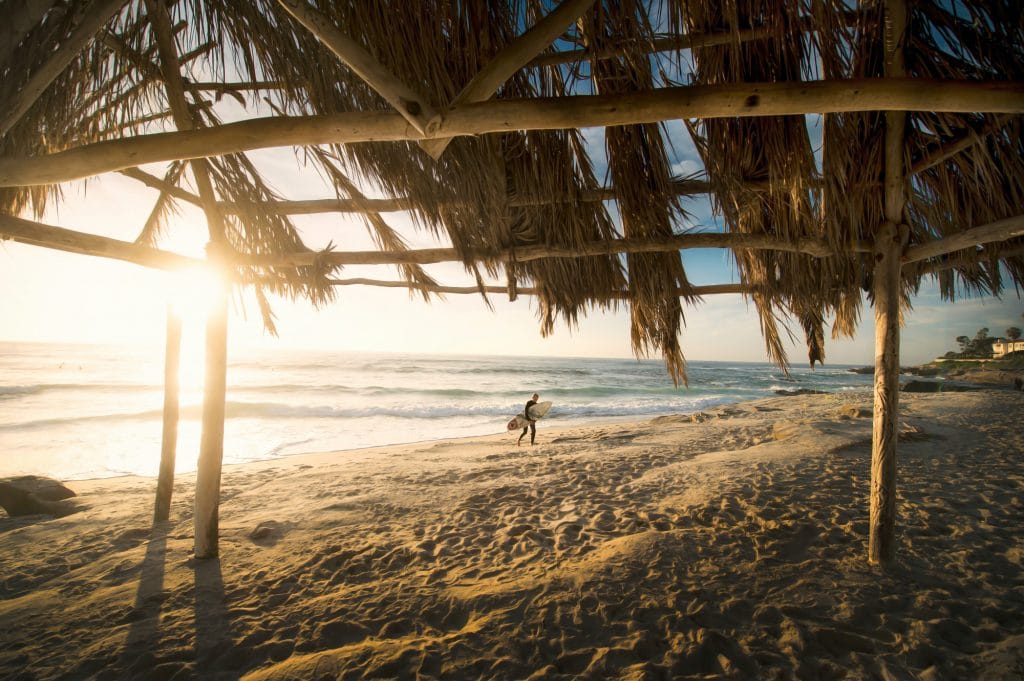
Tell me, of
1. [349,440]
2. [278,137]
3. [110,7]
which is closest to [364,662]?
[278,137]

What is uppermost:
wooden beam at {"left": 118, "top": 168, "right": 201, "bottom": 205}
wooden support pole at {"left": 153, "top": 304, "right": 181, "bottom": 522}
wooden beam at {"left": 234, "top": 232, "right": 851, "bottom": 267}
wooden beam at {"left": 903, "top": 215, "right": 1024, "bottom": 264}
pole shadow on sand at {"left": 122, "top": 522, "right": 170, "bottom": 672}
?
wooden beam at {"left": 118, "top": 168, "right": 201, "bottom": 205}

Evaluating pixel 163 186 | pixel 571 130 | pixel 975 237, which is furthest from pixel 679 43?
pixel 163 186

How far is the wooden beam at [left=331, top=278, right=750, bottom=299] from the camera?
136 inches

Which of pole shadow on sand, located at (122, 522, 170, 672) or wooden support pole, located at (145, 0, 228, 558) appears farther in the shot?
wooden support pole, located at (145, 0, 228, 558)

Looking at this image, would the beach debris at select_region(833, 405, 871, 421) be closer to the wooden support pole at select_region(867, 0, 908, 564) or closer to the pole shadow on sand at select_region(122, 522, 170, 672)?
the wooden support pole at select_region(867, 0, 908, 564)

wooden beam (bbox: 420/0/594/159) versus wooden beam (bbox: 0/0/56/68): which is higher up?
wooden beam (bbox: 0/0/56/68)

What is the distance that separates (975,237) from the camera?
217 cm

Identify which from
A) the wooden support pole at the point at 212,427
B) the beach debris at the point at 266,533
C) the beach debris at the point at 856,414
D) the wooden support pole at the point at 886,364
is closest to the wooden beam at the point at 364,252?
the wooden support pole at the point at 886,364

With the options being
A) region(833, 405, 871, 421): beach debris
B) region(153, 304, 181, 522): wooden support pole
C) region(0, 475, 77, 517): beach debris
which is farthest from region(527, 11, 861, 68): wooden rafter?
region(833, 405, 871, 421): beach debris

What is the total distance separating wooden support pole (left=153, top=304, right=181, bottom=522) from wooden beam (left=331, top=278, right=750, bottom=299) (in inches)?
60.6

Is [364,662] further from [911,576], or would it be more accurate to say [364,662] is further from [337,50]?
[911,576]

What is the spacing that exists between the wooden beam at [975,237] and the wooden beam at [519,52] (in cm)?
237

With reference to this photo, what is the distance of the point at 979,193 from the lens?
7.54 feet

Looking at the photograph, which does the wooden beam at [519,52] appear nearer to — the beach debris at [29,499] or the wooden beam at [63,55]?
the wooden beam at [63,55]
